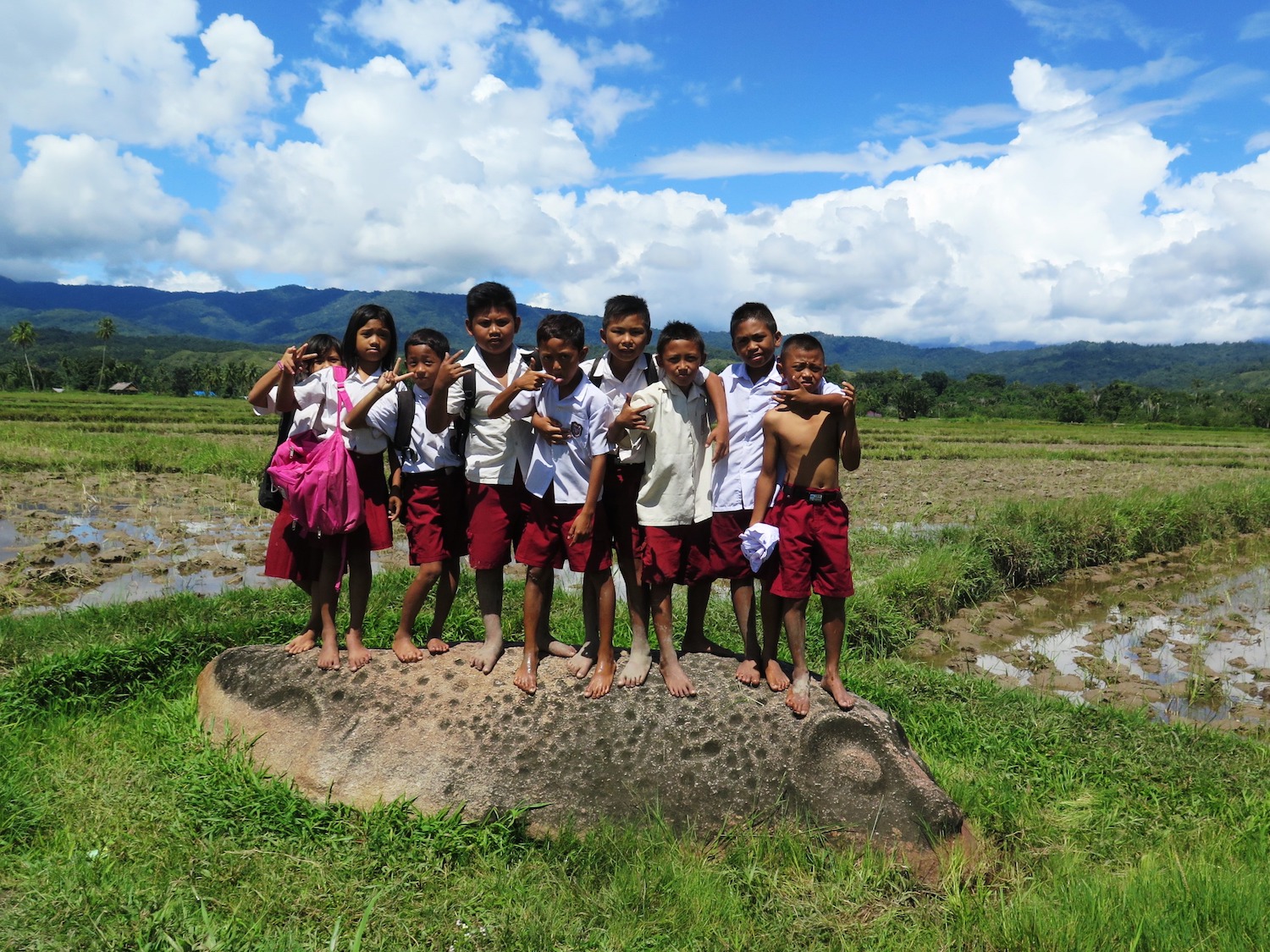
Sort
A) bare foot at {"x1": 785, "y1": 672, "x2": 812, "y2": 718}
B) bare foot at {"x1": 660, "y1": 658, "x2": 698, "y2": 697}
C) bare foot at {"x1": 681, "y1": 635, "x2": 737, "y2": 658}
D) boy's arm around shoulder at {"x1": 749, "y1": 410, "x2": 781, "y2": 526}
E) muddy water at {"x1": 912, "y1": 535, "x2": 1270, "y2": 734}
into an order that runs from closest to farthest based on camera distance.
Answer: bare foot at {"x1": 785, "y1": 672, "x2": 812, "y2": 718} → bare foot at {"x1": 660, "y1": 658, "x2": 698, "y2": 697} → boy's arm around shoulder at {"x1": 749, "y1": 410, "x2": 781, "y2": 526} → bare foot at {"x1": 681, "y1": 635, "x2": 737, "y2": 658} → muddy water at {"x1": 912, "y1": 535, "x2": 1270, "y2": 734}

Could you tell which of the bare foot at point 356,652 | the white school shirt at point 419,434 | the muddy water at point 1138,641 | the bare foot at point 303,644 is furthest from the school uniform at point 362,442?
the muddy water at point 1138,641

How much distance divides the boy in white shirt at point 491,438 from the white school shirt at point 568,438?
0.13 metres

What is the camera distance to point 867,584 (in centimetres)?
820

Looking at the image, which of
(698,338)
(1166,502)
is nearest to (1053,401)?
(1166,502)

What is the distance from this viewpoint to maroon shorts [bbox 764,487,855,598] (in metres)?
3.90

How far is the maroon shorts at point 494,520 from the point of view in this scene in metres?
4.11

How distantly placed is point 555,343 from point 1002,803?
3346 millimetres

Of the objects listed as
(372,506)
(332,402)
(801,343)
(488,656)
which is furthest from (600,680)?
(332,402)

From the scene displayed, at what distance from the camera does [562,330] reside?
3.81 m

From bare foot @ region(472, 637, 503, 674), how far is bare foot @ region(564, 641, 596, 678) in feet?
Answer: 1.27

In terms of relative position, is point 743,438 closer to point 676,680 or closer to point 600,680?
point 676,680

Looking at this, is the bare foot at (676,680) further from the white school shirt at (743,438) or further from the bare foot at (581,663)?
the white school shirt at (743,438)

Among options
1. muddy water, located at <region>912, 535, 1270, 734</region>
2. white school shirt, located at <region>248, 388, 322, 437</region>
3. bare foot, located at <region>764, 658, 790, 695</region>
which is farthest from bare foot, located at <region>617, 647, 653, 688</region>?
muddy water, located at <region>912, 535, 1270, 734</region>

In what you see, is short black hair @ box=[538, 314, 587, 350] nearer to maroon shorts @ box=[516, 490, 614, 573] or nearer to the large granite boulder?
maroon shorts @ box=[516, 490, 614, 573]
